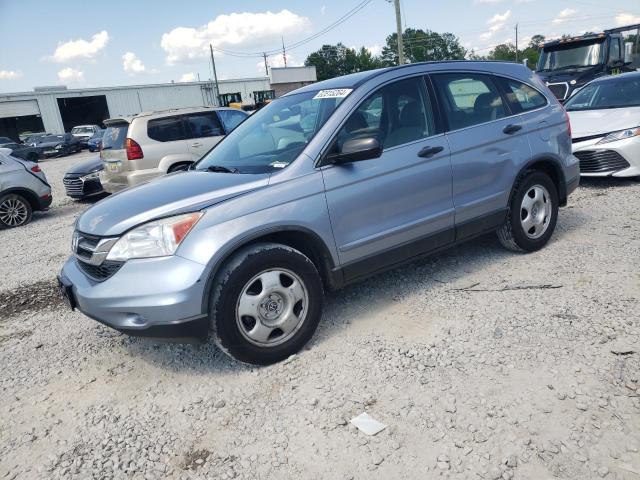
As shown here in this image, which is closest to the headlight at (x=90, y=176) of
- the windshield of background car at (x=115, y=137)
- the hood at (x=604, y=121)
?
the windshield of background car at (x=115, y=137)

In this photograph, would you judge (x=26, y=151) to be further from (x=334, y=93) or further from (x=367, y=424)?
(x=367, y=424)

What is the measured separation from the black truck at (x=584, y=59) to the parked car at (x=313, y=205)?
361 inches

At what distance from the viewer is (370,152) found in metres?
3.31

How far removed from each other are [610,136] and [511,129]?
3.67 m

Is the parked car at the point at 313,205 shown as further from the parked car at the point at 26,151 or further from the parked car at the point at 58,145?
the parked car at the point at 58,145

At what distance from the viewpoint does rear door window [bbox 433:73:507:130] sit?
4.12 metres

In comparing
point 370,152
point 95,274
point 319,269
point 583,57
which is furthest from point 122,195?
point 583,57

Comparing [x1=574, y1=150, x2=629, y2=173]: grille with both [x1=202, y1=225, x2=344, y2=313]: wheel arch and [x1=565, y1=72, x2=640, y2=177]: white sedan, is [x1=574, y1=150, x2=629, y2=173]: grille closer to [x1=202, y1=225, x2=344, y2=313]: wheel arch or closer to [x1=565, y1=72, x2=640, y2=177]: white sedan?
[x1=565, y1=72, x2=640, y2=177]: white sedan

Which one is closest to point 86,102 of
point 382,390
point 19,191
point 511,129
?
point 19,191

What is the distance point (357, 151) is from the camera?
329 centimetres

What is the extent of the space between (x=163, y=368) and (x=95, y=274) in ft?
2.62

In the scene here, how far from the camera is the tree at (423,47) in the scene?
273 ft

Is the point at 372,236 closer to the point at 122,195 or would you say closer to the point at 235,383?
the point at 235,383

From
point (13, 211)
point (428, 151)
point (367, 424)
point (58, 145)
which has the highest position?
point (58, 145)
